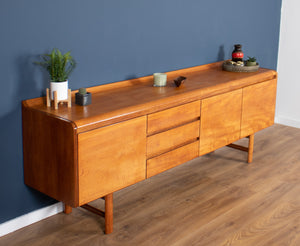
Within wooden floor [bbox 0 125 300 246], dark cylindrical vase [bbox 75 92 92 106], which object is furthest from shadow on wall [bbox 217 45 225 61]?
dark cylindrical vase [bbox 75 92 92 106]

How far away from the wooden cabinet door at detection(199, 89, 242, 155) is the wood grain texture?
1.04 metres

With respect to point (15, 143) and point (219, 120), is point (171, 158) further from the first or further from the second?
point (15, 143)

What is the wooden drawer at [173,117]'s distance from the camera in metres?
2.63

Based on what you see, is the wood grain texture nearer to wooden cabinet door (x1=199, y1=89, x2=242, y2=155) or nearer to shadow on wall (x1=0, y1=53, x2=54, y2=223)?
shadow on wall (x1=0, y1=53, x2=54, y2=223)

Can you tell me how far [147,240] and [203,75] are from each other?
1.38 meters

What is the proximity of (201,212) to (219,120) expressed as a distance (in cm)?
66

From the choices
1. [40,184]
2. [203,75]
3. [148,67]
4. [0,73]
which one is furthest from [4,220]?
[203,75]

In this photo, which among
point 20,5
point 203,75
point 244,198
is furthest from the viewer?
point 203,75

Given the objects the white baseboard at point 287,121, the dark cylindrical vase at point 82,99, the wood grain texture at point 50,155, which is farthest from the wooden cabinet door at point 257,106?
the wood grain texture at point 50,155

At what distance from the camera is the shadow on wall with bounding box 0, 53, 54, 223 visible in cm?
244

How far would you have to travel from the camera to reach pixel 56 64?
2457 mm

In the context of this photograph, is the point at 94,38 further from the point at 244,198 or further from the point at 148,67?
the point at 244,198

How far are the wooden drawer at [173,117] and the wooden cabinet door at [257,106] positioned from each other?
1.91 ft

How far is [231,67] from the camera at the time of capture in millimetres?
3531
